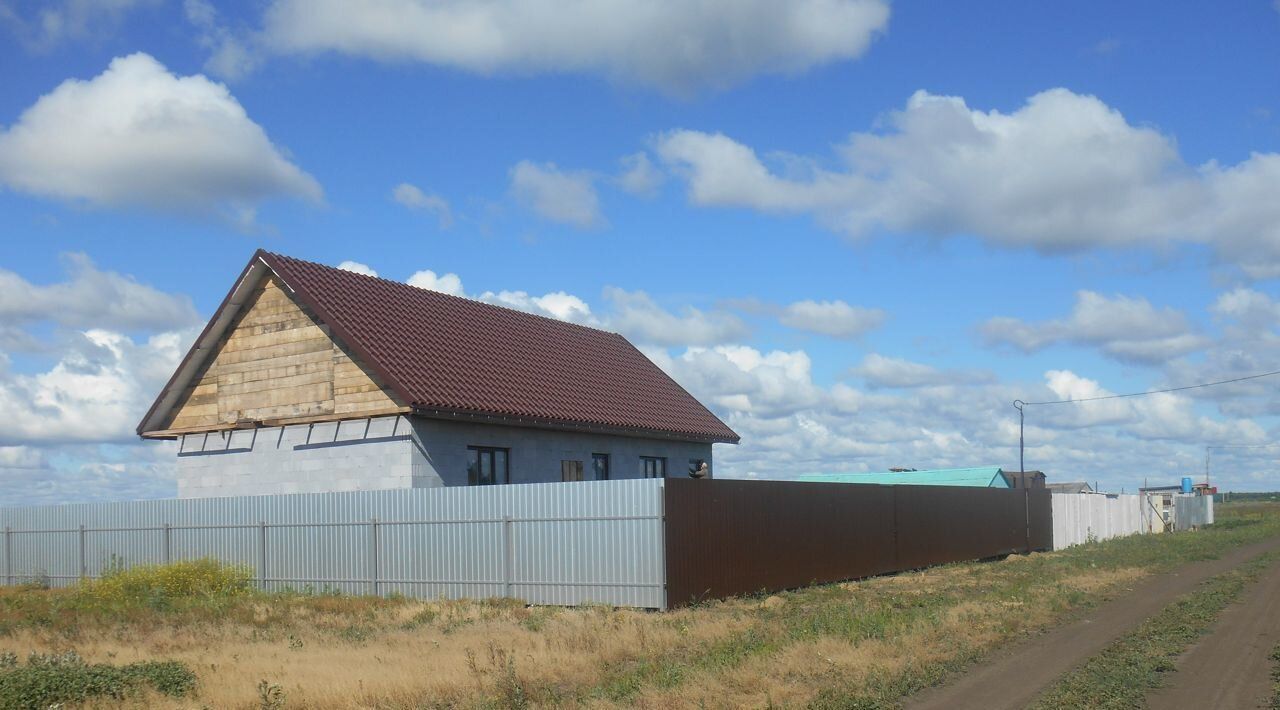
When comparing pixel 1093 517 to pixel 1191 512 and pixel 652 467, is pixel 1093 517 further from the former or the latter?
pixel 652 467

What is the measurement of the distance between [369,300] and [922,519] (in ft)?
49.4

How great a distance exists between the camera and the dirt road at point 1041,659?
35.7 ft

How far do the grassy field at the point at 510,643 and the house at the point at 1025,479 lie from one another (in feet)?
109

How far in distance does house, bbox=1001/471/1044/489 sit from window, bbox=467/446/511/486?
33278 millimetres

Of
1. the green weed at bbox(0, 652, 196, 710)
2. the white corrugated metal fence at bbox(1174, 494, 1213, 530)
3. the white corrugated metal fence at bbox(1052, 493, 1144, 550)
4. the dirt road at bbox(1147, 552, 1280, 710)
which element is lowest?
the white corrugated metal fence at bbox(1174, 494, 1213, 530)

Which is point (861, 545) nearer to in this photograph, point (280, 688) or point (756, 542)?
point (756, 542)

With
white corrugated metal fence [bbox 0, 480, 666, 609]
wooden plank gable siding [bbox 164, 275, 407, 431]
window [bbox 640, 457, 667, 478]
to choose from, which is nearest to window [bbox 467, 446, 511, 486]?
wooden plank gable siding [bbox 164, 275, 407, 431]

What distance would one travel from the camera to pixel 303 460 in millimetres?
26047

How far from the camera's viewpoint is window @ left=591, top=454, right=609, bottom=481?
28794 millimetres

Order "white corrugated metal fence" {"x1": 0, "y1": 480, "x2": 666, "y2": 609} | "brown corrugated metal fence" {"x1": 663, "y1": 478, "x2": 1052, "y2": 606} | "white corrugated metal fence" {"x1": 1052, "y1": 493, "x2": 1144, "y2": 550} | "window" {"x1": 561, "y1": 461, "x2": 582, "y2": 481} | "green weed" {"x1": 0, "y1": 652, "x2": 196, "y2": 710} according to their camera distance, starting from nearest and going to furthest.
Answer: "green weed" {"x1": 0, "y1": 652, "x2": 196, "y2": 710} < "white corrugated metal fence" {"x1": 0, "y1": 480, "x2": 666, "y2": 609} < "brown corrugated metal fence" {"x1": 663, "y1": 478, "x2": 1052, "y2": 606} < "window" {"x1": 561, "y1": 461, "x2": 582, "y2": 481} < "white corrugated metal fence" {"x1": 1052, "y1": 493, "x2": 1144, "y2": 550}

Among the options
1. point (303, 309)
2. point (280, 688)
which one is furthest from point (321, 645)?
point (303, 309)

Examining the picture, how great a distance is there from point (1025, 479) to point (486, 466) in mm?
41934

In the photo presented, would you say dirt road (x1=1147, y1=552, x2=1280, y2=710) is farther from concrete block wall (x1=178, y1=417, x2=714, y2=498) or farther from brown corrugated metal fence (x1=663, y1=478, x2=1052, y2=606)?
concrete block wall (x1=178, y1=417, x2=714, y2=498)

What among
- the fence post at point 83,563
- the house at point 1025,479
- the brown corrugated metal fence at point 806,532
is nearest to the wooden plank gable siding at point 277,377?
the fence post at point 83,563
